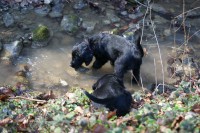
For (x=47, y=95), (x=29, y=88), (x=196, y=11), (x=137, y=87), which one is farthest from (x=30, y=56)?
(x=196, y=11)

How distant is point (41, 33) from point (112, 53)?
1.66 metres

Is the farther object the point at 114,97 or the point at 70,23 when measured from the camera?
the point at 70,23

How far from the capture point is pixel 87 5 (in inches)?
308

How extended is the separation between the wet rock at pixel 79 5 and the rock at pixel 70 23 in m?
0.52

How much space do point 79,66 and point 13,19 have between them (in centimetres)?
195

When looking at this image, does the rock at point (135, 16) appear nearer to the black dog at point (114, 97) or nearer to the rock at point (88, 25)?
the rock at point (88, 25)

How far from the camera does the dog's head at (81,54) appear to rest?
19.9ft

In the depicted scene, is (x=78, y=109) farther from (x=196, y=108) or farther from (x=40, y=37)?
(x=40, y=37)

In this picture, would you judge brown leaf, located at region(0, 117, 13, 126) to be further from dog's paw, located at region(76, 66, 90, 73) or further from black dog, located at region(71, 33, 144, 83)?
dog's paw, located at region(76, 66, 90, 73)

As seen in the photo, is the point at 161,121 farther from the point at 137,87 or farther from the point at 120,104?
the point at 137,87

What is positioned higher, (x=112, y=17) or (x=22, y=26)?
(x=112, y=17)

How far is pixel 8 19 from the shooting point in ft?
23.4

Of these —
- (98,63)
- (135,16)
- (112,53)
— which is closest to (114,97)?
(112,53)

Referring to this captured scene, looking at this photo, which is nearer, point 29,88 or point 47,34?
point 29,88
